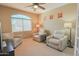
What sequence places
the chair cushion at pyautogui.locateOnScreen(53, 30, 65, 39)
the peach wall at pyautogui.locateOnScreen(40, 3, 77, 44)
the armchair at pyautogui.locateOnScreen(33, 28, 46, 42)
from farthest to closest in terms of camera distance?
1. the armchair at pyautogui.locateOnScreen(33, 28, 46, 42)
2. the chair cushion at pyautogui.locateOnScreen(53, 30, 65, 39)
3. the peach wall at pyautogui.locateOnScreen(40, 3, 77, 44)

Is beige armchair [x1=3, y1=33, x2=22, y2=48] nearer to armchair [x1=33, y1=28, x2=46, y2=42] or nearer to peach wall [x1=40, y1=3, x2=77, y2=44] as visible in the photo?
armchair [x1=33, y1=28, x2=46, y2=42]

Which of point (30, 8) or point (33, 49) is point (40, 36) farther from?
point (30, 8)

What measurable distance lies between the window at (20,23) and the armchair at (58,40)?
0.59 metres

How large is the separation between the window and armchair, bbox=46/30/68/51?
1.95 feet

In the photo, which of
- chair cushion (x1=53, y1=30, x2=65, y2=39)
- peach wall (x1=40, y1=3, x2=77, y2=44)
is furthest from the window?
chair cushion (x1=53, y1=30, x2=65, y2=39)

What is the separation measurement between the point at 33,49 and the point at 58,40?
0.63 meters

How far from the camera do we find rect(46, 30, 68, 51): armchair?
2.00 m

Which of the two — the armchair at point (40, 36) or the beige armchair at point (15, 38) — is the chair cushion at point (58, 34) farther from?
the beige armchair at point (15, 38)

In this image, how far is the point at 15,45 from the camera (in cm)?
202

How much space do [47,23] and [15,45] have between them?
3.04 ft

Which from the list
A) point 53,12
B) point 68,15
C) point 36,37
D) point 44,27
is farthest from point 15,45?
point 68,15

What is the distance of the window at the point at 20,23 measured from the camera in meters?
2.03

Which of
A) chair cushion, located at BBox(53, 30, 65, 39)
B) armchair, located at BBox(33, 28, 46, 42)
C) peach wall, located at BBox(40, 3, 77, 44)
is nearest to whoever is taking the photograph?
peach wall, located at BBox(40, 3, 77, 44)

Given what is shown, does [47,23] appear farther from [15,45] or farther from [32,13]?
→ [15,45]
